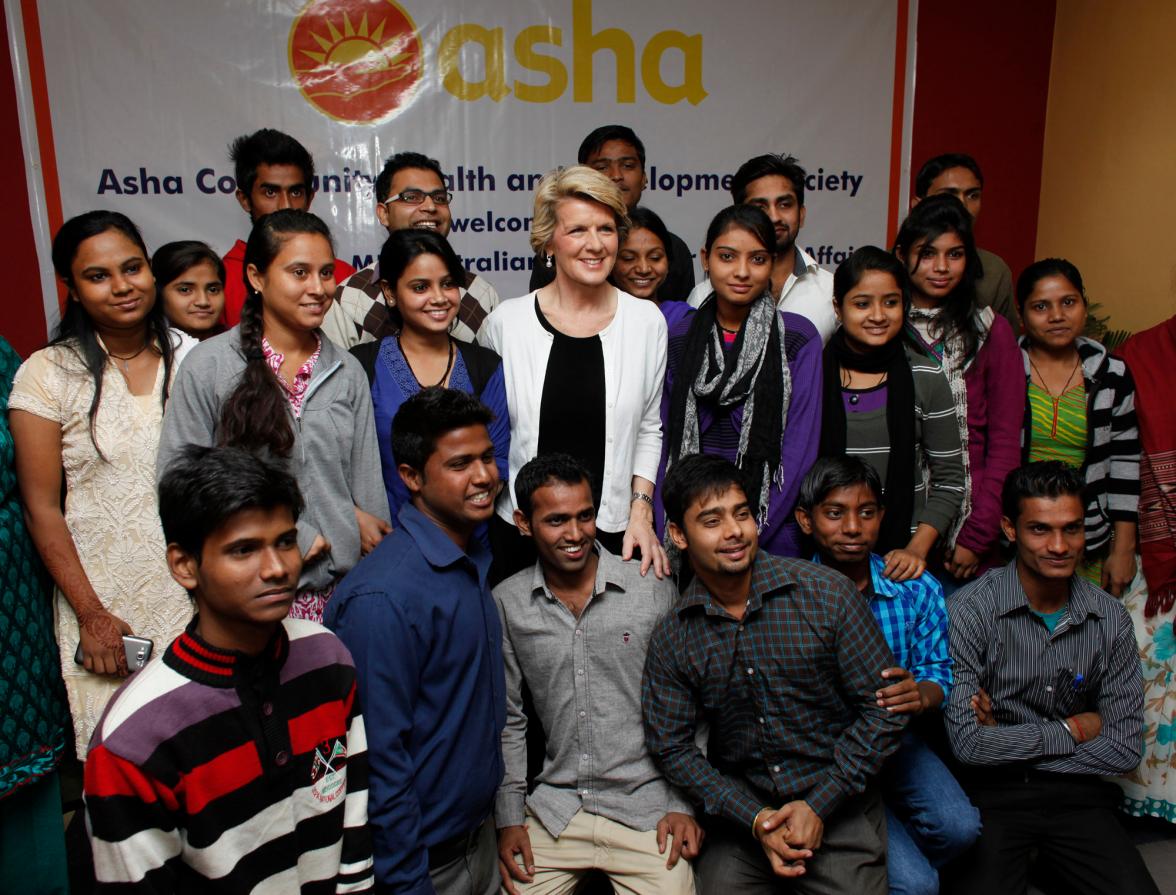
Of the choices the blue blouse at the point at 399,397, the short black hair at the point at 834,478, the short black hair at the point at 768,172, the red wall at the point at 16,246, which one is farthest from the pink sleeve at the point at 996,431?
the red wall at the point at 16,246

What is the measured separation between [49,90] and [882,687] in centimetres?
392

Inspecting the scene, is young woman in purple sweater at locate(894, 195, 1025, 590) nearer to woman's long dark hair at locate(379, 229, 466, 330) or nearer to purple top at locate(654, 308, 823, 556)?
purple top at locate(654, 308, 823, 556)

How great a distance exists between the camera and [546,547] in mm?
2176

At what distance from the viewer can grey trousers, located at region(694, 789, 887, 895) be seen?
209cm

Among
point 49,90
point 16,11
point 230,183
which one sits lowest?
point 230,183

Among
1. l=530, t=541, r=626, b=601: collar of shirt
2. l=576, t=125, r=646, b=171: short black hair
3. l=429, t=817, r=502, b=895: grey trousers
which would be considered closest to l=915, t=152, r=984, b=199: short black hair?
l=576, t=125, r=646, b=171: short black hair

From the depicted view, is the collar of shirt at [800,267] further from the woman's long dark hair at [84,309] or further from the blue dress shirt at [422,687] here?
the woman's long dark hair at [84,309]

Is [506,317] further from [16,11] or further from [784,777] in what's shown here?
[16,11]

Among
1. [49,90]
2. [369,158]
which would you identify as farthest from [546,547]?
[49,90]

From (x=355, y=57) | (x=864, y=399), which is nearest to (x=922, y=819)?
(x=864, y=399)

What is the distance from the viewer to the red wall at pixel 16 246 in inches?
143

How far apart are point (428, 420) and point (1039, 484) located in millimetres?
1645

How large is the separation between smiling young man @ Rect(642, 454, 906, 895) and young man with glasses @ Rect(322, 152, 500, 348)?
1.11m

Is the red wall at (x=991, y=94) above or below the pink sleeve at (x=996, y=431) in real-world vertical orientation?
above
